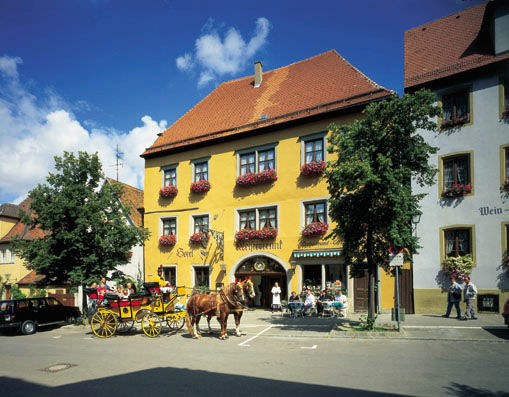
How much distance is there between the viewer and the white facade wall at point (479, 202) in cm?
1564

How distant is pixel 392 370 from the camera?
7.99 m

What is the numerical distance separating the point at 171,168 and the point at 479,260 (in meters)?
17.2

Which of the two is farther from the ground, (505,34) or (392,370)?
(505,34)

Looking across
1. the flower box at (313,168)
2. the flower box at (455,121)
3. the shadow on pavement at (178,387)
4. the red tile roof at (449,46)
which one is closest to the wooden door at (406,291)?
the flower box at (313,168)

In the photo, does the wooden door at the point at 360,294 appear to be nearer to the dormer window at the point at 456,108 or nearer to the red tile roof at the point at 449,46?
the dormer window at the point at 456,108

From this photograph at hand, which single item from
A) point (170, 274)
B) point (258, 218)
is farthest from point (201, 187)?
point (170, 274)

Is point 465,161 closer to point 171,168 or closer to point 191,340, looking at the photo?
point 191,340

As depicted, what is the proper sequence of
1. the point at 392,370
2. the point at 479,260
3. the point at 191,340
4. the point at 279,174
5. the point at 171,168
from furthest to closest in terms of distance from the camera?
the point at 171,168, the point at 279,174, the point at 479,260, the point at 191,340, the point at 392,370

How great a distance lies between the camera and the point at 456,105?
17.2 m

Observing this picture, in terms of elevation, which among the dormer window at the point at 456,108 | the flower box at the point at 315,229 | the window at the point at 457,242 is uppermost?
the dormer window at the point at 456,108

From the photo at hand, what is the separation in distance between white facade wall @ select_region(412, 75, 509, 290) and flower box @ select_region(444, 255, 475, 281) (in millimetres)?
288

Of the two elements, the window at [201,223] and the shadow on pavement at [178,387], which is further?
the window at [201,223]

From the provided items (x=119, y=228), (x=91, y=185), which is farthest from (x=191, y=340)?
(x=91, y=185)

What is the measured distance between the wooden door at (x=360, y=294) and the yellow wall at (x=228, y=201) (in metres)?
1.45
